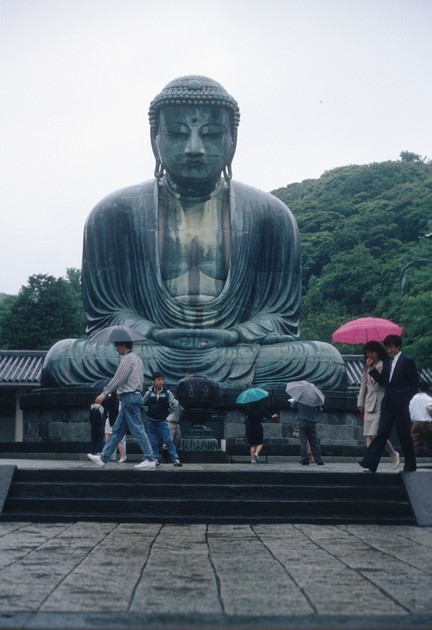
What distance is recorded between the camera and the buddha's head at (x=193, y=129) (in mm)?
16531

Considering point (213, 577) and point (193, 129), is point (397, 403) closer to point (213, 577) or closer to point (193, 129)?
point (213, 577)

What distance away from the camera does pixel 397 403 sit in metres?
9.09

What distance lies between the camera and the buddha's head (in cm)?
1653

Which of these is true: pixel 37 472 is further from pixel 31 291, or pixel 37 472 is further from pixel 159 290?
pixel 31 291

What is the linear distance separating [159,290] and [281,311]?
2.06 m

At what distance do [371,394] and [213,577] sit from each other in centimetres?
460

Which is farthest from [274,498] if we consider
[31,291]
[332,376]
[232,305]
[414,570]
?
[31,291]

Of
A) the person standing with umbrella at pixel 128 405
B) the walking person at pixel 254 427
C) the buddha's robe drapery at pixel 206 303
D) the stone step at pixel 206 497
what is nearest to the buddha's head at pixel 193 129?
the buddha's robe drapery at pixel 206 303

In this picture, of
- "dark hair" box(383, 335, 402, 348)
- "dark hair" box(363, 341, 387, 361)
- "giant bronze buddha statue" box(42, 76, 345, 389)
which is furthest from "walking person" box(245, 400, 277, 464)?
"dark hair" box(383, 335, 402, 348)

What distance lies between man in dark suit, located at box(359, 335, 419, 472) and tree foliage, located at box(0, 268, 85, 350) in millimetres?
29348

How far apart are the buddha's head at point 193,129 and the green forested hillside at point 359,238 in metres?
14.3

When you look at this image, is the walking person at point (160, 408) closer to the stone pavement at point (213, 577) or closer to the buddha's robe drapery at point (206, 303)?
the stone pavement at point (213, 577)

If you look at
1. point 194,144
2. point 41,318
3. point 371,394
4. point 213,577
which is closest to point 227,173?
point 194,144

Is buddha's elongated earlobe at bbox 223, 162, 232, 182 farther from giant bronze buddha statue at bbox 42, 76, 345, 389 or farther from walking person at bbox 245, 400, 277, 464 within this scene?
walking person at bbox 245, 400, 277, 464
